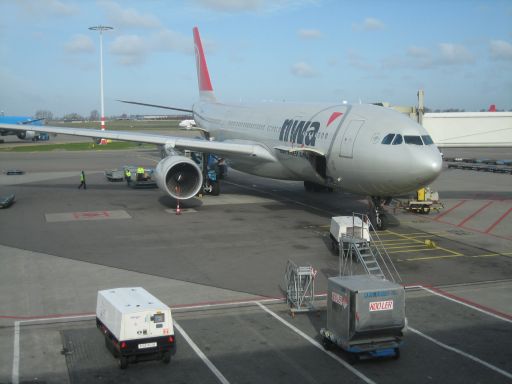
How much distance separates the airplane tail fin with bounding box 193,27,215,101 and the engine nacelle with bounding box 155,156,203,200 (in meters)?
18.0

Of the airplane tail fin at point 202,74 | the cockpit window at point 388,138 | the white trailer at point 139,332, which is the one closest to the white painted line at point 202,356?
the white trailer at point 139,332

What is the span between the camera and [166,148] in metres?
28.0

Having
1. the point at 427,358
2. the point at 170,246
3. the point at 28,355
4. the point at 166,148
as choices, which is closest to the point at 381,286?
the point at 427,358

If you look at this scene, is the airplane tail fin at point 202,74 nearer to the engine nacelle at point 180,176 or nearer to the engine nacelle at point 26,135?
the engine nacelle at point 180,176

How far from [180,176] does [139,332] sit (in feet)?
54.9

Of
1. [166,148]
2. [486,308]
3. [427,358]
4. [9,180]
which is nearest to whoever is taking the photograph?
[427,358]

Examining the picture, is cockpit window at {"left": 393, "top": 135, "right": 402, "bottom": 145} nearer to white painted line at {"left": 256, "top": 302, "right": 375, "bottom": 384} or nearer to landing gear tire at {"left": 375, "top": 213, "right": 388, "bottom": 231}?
landing gear tire at {"left": 375, "top": 213, "right": 388, "bottom": 231}

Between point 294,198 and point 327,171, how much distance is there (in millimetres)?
7461

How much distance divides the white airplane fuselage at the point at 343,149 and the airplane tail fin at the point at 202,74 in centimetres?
1426

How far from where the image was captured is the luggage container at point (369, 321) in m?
10.3

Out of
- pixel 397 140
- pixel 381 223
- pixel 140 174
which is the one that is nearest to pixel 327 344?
pixel 397 140

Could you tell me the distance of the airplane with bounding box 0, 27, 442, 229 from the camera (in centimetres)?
1953

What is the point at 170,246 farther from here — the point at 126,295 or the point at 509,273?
the point at 509,273

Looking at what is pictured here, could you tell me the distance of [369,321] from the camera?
10.4m
